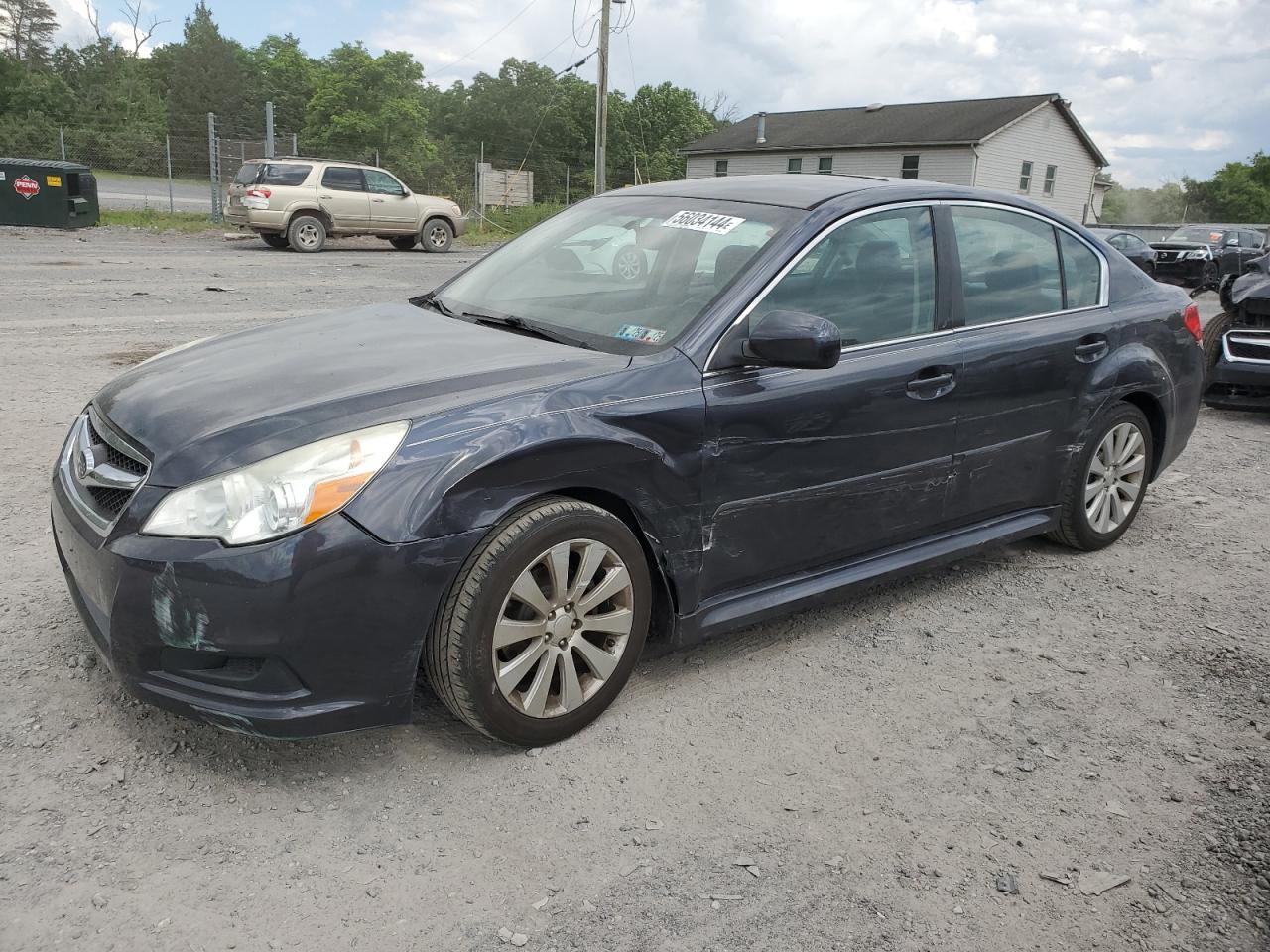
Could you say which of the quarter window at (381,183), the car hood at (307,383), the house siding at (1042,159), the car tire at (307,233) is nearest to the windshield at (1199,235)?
the house siding at (1042,159)

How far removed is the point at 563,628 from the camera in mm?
3043

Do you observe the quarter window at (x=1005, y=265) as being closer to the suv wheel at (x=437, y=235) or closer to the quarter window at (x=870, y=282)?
the quarter window at (x=870, y=282)

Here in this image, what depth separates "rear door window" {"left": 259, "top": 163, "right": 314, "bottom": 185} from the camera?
1958cm

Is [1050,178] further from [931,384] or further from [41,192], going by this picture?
[931,384]

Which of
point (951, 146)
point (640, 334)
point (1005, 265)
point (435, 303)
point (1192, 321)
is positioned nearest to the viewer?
point (640, 334)

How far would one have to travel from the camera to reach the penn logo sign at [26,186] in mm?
20688

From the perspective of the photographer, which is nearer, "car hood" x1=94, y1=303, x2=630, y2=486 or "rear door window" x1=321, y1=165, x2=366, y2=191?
"car hood" x1=94, y1=303, x2=630, y2=486

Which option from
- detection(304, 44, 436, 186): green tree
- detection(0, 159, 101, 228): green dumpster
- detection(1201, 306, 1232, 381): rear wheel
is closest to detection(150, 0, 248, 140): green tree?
detection(304, 44, 436, 186): green tree

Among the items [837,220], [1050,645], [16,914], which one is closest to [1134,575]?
[1050,645]

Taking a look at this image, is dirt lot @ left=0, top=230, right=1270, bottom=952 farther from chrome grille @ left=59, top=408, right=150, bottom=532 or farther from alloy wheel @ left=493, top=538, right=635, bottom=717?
chrome grille @ left=59, top=408, right=150, bottom=532

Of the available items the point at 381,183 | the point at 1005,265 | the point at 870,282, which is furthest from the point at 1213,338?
the point at 381,183

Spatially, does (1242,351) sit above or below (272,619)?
above

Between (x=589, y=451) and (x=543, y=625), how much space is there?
514 millimetres

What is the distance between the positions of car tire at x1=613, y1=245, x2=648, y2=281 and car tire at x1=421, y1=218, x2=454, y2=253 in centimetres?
1925
